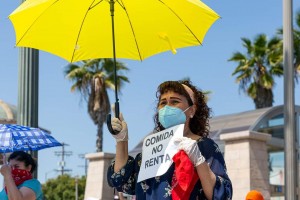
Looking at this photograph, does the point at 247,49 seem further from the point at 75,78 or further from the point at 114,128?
the point at 114,128

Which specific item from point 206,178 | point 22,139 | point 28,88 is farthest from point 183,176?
point 28,88

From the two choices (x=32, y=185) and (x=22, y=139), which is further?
(x=22, y=139)

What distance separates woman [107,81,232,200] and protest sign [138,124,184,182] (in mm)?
47

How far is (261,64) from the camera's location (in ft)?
117

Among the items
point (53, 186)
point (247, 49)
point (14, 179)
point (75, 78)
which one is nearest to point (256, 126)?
point (247, 49)

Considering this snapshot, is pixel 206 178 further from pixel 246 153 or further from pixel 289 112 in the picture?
pixel 246 153

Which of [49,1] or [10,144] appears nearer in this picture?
[49,1]

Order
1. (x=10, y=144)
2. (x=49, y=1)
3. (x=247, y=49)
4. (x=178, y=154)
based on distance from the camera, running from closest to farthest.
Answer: (x=178, y=154), (x=49, y=1), (x=10, y=144), (x=247, y=49)

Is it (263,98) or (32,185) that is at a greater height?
(263,98)

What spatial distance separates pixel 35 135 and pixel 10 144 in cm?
46

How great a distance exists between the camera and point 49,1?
4637 mm

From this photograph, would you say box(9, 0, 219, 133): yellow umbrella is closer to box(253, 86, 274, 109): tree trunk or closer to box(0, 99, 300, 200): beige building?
box(0, 99, 300, 200): beige building

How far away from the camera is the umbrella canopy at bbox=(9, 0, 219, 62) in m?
4.73

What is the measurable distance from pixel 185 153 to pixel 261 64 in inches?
1304
